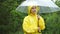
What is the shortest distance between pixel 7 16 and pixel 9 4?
1.67 feet

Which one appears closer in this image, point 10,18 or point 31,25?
point 31,25

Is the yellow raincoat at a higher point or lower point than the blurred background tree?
higher

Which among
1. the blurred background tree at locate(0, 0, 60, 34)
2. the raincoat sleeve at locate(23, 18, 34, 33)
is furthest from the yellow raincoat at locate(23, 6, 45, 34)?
the blurred background tree at locate(0, 0, 60, 34)

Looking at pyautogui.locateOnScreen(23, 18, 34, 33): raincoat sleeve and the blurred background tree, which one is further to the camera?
the blurred background tree

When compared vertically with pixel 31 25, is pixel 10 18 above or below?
below

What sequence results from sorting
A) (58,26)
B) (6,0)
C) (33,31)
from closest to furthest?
(33,31) → (58,26) → (6,0)

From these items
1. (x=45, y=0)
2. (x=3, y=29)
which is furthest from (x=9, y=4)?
(x=45, y=0)

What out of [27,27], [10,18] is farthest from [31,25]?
[10,18]

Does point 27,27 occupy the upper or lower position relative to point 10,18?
upper

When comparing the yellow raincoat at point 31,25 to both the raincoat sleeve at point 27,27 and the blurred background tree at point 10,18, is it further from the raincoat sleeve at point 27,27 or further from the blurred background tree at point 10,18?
the blurred background tree at point 10,18

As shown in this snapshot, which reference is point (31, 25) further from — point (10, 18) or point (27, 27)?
point (10, 18)

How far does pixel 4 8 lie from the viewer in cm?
1077

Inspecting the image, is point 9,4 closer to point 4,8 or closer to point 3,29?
point 4,8

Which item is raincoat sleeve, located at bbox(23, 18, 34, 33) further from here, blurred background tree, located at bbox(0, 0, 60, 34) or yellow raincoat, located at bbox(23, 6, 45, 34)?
blurred background tree, located at bbox(0, 0, 60, 34)
